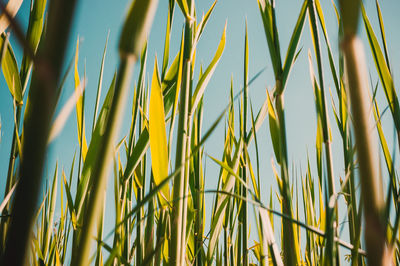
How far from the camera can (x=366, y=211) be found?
177 millimetres

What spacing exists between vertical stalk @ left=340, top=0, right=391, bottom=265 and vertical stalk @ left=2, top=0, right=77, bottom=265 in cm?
15

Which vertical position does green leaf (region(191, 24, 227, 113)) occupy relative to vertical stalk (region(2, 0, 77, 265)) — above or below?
above

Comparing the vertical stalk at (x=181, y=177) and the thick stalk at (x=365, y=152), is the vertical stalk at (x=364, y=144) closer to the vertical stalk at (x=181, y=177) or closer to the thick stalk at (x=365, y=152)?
the thick stalk at (x=365, y=152)

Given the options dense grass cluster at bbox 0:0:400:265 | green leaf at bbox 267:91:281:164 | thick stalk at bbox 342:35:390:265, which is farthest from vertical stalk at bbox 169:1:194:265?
thick stalk at bbox 342:35:390:265

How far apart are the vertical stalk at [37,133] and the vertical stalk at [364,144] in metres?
0.15

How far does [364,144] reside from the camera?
0.17 meters

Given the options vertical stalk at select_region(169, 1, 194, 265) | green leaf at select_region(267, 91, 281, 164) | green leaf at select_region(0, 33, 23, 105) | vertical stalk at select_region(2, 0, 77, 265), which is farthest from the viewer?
green leaf at select_region(0, 33, 23, 105)

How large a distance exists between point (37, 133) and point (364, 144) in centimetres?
17

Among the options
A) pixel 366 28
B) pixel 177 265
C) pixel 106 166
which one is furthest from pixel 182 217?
pixel 366 28

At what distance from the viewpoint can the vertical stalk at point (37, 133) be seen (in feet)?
0.42

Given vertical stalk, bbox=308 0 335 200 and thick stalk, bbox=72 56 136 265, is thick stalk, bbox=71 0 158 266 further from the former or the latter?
vertical stalk, bbox=308 0 335 200

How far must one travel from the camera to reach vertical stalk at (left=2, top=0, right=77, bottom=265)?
127 millimetres

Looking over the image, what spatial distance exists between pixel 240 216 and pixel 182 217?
1.27 ft

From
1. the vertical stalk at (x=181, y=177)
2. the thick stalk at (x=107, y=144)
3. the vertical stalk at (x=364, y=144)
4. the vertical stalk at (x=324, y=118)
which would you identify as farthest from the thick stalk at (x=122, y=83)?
the vertical stalk at (x=324, y=118)
